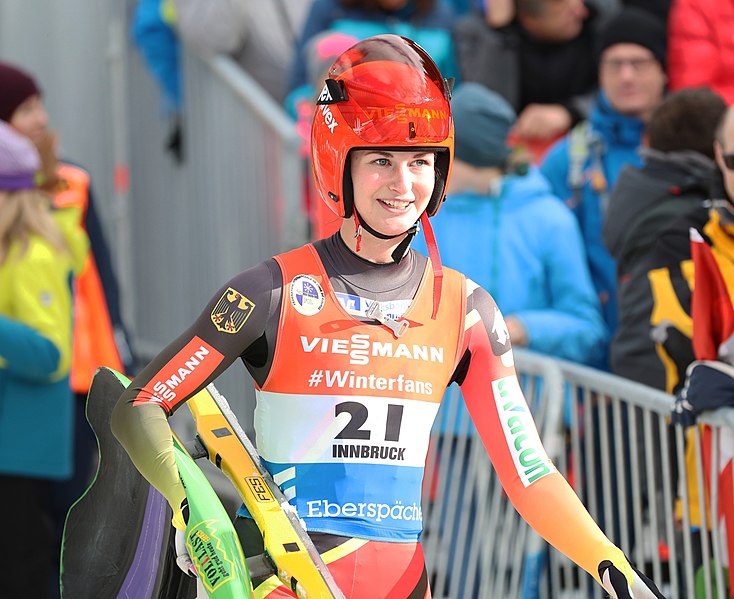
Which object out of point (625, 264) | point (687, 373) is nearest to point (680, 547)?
point (687, 373)

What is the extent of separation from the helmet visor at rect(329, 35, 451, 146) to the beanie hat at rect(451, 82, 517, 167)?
2.30 meters

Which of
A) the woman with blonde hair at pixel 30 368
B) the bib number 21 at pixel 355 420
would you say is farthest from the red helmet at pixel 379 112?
the woman with blonde hair at pixel 30 368

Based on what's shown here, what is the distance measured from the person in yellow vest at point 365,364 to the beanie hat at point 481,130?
91.4 inches

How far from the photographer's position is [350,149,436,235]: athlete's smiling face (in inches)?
132

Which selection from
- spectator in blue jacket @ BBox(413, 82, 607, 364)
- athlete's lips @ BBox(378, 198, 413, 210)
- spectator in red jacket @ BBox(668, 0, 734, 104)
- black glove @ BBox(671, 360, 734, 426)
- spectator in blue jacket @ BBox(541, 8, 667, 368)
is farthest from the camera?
spectator in red jacket @ BBox(668, 0, 734, 104)

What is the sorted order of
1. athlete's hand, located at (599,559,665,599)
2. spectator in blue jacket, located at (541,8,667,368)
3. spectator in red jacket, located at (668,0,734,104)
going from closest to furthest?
athlete's hand, located at (599,559,665,599) → spectator in blue jacket, located at (541,8,667,368) → spectator in red jacket, located at (668,0,734,104)

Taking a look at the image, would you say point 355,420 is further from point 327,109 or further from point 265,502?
point 327,109

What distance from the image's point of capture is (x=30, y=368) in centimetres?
579

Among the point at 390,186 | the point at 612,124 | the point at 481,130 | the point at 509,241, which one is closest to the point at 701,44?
the point at 612,124

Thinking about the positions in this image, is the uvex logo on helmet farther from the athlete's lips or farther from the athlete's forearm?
the athlete's forearm

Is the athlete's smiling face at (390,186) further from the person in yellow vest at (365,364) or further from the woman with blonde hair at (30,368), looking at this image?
the woman with blonde hair at (30,368)

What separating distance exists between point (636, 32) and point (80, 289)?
2.77 meters

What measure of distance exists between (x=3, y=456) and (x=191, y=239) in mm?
2371

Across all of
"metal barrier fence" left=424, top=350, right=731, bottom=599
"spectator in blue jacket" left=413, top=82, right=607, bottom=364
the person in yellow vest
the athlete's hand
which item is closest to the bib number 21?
the person in yellow vest
